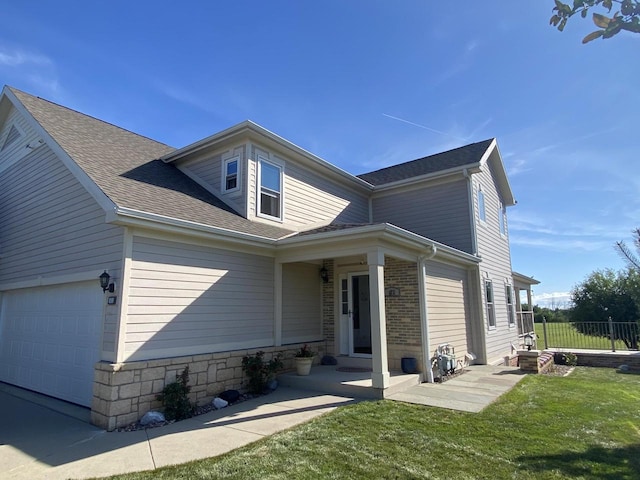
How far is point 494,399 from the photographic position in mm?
A: 6898

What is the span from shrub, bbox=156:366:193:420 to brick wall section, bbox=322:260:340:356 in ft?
14.2

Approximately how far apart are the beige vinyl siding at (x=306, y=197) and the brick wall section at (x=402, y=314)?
277 cm

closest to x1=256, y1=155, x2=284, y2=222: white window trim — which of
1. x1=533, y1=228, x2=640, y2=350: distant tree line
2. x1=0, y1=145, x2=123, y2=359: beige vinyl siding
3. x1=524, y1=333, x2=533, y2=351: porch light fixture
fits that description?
x1=0, y1=145, x2=123, y2=359: beige vinyl siding

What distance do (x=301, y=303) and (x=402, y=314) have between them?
2.49 metres

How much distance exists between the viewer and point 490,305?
12.4 m

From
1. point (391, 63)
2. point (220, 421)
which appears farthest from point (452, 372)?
point (391, 63)

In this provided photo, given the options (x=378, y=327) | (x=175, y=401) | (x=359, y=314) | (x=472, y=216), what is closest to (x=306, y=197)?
(x=359, y=314)

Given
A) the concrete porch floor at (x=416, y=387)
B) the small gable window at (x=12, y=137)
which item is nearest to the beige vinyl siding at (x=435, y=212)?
the concrete porch floor at (x=416, y=387)

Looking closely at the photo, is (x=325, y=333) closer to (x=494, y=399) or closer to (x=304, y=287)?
(x=304, y=287)

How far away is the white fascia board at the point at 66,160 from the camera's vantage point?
6.05 meters

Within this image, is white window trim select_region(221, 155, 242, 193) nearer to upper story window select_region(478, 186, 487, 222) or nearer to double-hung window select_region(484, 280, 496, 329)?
upper story window select_region(478, 186, 487, 222)

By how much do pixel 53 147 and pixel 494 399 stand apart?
390 inches

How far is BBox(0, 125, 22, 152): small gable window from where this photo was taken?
9.98 meters

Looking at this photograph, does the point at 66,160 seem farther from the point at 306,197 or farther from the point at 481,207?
the point at 481,207
